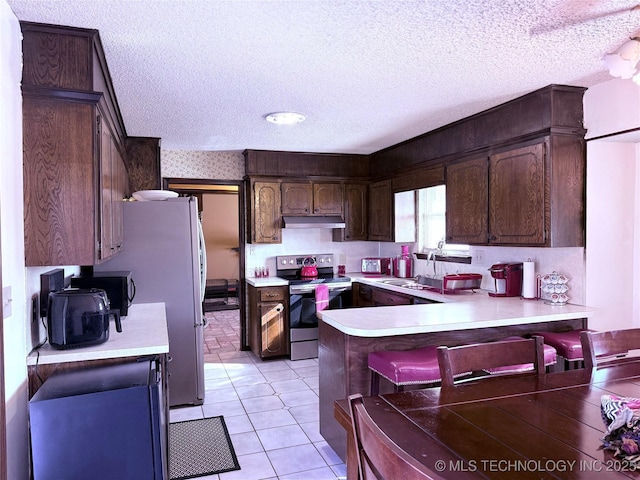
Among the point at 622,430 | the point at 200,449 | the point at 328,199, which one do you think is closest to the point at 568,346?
the point at 622,430

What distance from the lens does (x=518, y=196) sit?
3.27 meters

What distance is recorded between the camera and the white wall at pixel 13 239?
1793 millimetres

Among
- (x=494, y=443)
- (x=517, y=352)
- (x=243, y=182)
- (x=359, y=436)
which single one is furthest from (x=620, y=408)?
(x=243, y=182)

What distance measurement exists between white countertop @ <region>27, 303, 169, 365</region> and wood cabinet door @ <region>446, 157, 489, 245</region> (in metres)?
2.51

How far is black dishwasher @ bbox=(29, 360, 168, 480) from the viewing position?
1812 mm

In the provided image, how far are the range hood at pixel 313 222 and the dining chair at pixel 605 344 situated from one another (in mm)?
3541

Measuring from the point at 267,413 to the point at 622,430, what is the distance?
2.75m

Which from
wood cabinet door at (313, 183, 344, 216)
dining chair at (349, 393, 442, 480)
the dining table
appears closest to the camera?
dining chair at (349, 393, 442, 480)

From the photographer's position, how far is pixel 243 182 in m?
5.28

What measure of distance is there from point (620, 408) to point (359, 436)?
760 millimetres

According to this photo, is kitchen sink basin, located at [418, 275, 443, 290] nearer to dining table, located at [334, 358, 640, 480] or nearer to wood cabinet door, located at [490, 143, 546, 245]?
wood cabinet door, located at [490, 143, 546, 245]

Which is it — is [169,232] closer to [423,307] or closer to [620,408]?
[423,307]

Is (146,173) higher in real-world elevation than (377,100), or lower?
lower

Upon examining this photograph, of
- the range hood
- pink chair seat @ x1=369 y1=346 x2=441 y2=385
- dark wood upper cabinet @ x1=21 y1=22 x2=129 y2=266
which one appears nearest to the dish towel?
pink chair seat @ x1=369 y1=346 x2=441 y2=385
